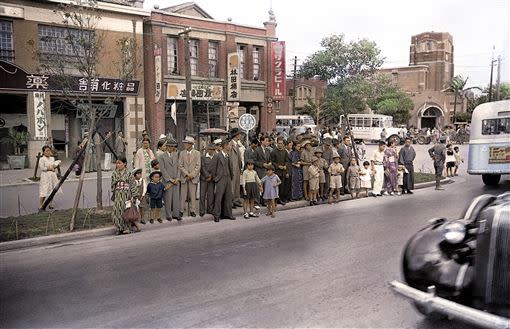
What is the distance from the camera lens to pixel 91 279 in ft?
19.4

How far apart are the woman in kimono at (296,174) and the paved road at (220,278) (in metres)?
2.75

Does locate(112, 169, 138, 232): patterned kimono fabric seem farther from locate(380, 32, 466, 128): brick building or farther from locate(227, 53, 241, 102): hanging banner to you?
locate(380, 32, 466, 128): brick building

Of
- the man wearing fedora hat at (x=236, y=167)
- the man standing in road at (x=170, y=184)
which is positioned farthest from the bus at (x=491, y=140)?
the man standing in road at (x=170, y=184)

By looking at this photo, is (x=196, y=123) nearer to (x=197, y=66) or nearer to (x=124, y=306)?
(x=197, y=66)

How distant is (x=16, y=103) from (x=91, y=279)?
17.4 metres

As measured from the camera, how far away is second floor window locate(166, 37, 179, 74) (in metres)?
24.7

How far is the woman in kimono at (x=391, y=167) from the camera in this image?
44.3 feet

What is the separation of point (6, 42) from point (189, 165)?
1367 cm

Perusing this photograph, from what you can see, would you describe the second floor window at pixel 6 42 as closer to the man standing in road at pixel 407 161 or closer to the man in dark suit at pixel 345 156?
the man in dark suit at pixel 345 156

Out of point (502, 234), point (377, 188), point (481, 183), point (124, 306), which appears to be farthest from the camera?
point (481, 183)

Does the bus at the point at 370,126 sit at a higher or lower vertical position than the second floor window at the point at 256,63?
lower

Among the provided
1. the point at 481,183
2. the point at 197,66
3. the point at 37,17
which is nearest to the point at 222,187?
the point at 481,183

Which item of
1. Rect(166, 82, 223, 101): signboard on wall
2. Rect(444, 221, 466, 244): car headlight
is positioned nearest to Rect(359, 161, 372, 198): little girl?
Rect(444, 221, 466, 244): car headlight

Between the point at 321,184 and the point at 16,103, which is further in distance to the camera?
the point at 16,103
